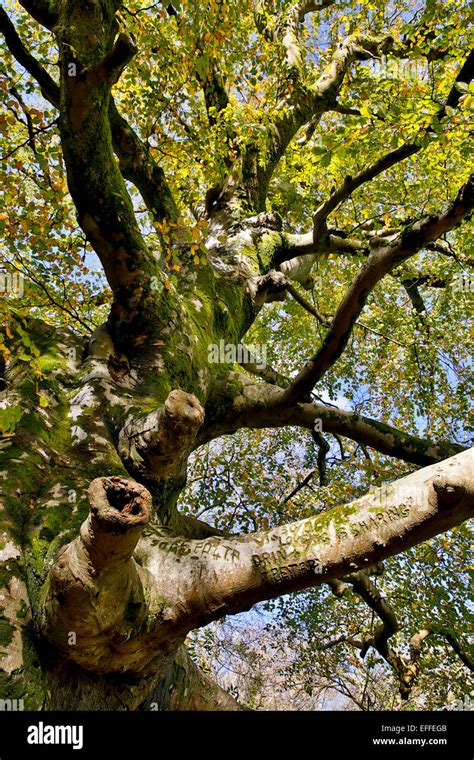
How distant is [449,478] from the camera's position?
2301mm

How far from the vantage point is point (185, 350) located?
4125 mm

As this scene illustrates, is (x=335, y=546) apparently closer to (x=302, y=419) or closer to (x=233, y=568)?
(x=233, y=568)

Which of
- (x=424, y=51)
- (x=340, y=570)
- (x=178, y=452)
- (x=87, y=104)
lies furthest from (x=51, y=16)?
(x=424, y=51)

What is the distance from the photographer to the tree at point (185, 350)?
89.4 inches

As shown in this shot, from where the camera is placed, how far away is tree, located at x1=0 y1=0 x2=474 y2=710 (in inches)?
89.4

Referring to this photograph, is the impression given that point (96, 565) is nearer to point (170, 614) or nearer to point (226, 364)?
point (170, 614)
